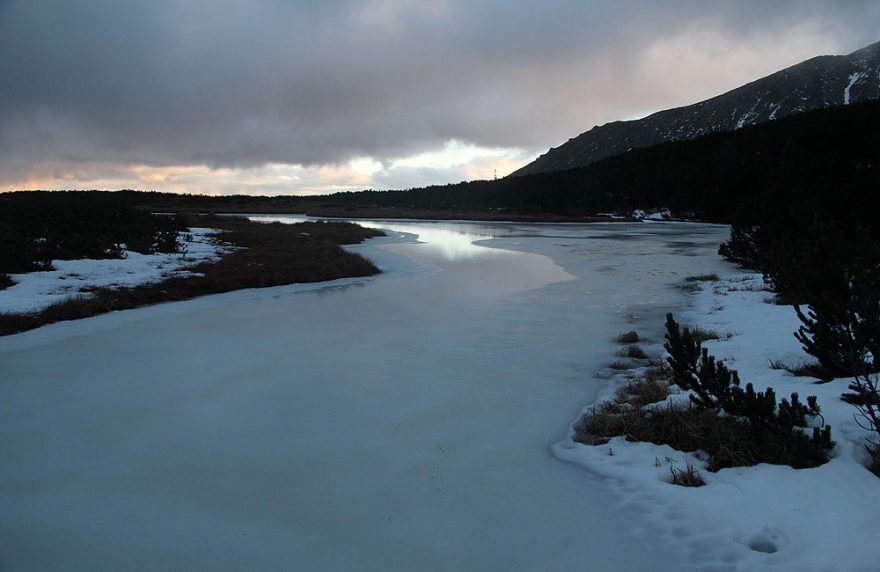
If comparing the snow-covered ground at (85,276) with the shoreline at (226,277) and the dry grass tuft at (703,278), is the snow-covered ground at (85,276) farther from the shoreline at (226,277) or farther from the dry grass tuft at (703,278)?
the dry grass tuft at (703,278)

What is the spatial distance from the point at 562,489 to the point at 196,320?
424 inches

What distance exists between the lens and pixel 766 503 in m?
3.92

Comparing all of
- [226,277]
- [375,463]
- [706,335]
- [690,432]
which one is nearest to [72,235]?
[226,277]

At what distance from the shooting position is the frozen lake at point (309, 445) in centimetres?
394

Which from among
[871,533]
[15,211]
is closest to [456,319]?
[871,533]

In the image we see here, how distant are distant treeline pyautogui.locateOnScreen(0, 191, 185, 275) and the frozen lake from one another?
6.69m

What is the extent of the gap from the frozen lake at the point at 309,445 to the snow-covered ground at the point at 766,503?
0.84 feet

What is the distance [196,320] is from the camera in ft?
41.0

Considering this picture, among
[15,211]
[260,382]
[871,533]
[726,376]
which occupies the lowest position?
[260,382]

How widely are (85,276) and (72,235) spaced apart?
6495 mm

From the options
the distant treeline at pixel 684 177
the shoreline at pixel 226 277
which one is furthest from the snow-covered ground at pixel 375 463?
the distant treeline at pixel 684 177

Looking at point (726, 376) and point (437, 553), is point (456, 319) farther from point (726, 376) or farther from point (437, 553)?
point (437, 553)

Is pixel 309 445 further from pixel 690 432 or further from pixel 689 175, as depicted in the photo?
pixel 689 175

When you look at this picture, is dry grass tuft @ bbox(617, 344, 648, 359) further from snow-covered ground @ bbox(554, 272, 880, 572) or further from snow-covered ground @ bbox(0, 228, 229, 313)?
snow-covered ground @ bbox(0, 228, 229, 313)
